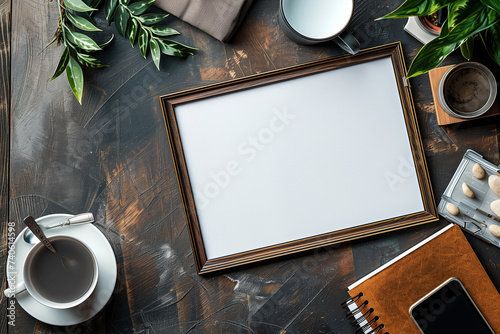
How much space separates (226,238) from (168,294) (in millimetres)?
161

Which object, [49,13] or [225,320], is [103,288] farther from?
[49,13]

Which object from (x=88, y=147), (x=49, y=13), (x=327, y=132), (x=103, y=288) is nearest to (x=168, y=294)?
(x=103, y=288)

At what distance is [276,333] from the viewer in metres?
0.77

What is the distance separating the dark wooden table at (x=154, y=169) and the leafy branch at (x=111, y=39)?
0.03 metres

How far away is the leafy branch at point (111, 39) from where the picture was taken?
2.47ft

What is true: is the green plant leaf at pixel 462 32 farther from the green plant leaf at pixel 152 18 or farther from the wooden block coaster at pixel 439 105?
the green plant leaf at pixel 152 18

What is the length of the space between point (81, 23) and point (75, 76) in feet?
0.33

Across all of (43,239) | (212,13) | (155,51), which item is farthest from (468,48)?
(43,239)

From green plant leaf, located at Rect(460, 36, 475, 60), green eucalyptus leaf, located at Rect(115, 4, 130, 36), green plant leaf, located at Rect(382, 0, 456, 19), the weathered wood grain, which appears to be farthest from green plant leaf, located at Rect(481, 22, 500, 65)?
the weathered wood grain

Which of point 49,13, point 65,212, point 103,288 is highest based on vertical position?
point 49,13

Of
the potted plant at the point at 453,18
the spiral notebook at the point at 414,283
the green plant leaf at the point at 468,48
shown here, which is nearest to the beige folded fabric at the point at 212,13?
the potted plant at the point at 453,18

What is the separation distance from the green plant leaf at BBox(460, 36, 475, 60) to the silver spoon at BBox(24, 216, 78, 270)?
0.83 meters

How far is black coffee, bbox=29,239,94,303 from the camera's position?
2.35 ft

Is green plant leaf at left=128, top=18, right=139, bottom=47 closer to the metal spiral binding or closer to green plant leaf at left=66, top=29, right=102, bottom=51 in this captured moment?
green plant leaf at left=66, top=29, right=102, bottom=51
